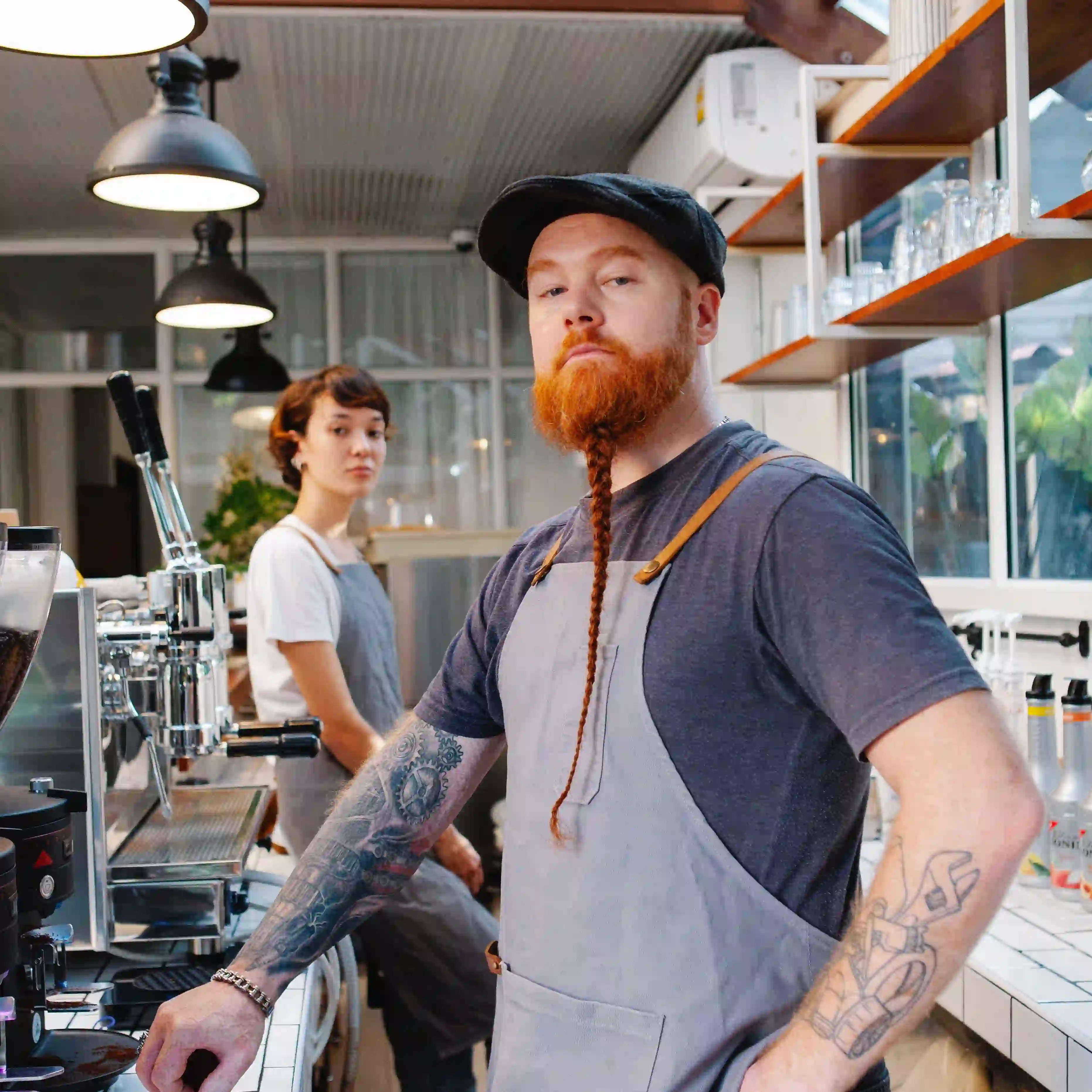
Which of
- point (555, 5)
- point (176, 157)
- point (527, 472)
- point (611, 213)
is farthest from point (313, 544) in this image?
point (527, 472)

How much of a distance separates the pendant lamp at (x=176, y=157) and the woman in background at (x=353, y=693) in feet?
1.47

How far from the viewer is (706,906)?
0.92 metres

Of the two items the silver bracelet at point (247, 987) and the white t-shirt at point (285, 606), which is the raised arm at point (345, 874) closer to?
the silver bracelet at point (247, 987)

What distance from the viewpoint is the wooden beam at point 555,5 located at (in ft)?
11.2

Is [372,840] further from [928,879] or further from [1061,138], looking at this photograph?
[1061,138]

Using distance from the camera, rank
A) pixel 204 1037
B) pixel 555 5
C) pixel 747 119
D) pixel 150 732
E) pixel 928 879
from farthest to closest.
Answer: pixel 747 119, pixel 555 5, pixel 150 732, pixel 204 1037, pixel 928 879

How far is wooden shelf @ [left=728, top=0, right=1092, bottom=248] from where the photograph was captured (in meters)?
1.77

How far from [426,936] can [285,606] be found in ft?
2.18

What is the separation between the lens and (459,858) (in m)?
2.34

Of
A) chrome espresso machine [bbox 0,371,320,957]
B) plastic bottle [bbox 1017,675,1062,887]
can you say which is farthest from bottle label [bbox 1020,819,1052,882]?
chrome espresso machine [bbox 0,371,320,957]

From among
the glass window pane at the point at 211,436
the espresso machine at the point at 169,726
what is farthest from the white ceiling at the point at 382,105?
the espresso machine at the point at 169,726

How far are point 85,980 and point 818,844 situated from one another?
90 cm

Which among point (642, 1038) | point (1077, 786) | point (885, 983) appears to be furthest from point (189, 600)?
point (1077, 786)

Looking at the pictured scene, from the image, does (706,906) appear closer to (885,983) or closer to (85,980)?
(885,983)
